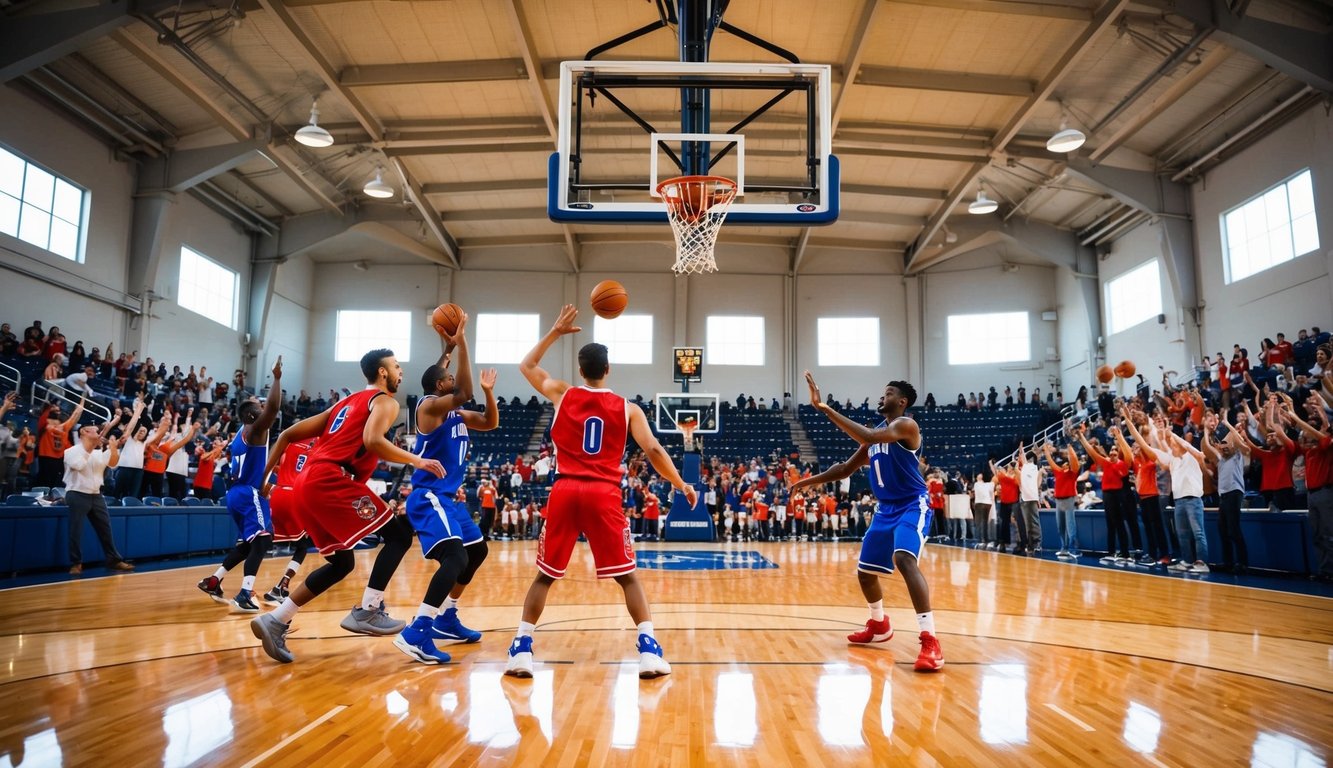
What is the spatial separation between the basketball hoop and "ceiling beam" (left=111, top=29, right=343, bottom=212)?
11733 millimetres

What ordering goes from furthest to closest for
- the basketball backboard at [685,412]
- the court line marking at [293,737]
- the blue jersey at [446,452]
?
1. the basketball backboard at [685,412]
2. the blue jersey at [446,452]
3. the court line marking at [293,737]

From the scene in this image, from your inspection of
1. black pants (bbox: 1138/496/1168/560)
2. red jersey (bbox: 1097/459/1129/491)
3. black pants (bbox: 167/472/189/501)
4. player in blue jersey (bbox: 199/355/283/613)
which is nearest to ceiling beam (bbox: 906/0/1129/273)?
red jersey (bbox: 1097/459/1129/491)

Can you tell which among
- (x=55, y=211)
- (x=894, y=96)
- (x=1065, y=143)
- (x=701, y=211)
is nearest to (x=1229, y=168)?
(x=1065, y=143)

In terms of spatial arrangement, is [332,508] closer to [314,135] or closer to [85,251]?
[314,135]

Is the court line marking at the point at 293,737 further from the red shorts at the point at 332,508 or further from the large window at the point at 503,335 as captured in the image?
the large window at the point at 503,335

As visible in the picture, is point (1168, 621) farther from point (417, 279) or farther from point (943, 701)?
point (417, 279)

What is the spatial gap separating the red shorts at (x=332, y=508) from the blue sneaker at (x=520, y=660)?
1098 millimetres

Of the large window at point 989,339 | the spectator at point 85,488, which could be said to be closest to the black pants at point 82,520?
the spectator at point 85,488

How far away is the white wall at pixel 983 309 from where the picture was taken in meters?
26.5

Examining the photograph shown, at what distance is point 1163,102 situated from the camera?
54.0 feet

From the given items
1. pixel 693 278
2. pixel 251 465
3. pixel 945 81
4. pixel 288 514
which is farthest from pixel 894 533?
pixel 693 278

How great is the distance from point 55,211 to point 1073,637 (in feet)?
67.8

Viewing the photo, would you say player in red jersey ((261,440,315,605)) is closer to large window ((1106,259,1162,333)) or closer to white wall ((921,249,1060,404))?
large window ((1106,259,1162,333))

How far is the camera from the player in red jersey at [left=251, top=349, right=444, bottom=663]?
173 inches
